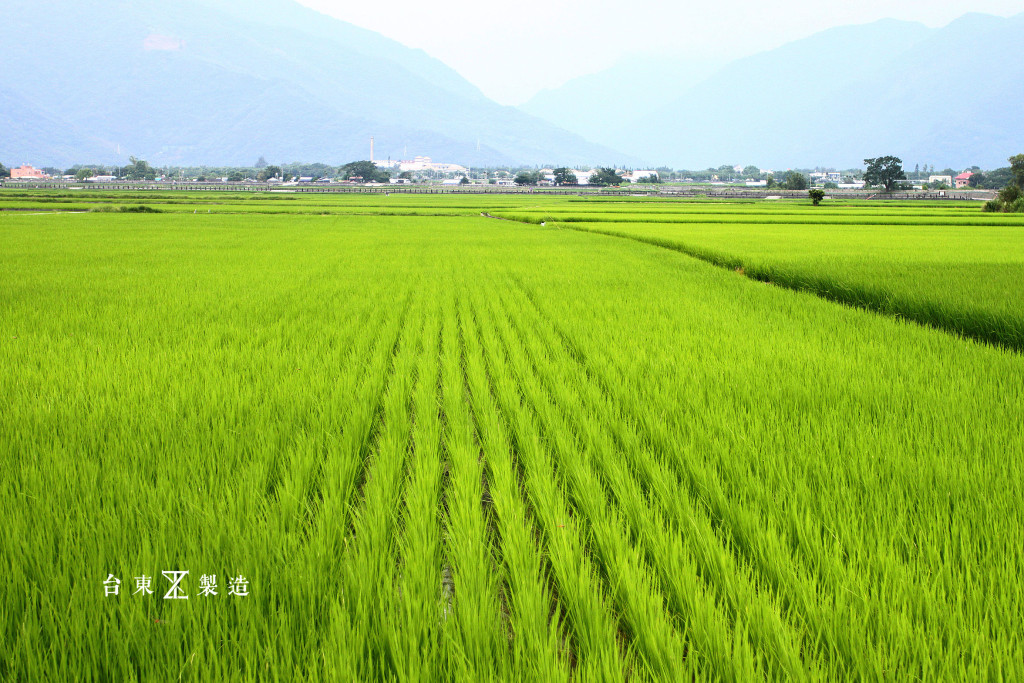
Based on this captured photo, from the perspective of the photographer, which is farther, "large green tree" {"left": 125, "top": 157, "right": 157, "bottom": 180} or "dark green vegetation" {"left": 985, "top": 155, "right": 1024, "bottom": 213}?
"large green tree" {"left": 125, "top": 157, "right": 157, "bottom": 180}

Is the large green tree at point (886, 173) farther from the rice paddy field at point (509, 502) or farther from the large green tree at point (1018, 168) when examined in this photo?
the rice paddy field at point (509, 502)

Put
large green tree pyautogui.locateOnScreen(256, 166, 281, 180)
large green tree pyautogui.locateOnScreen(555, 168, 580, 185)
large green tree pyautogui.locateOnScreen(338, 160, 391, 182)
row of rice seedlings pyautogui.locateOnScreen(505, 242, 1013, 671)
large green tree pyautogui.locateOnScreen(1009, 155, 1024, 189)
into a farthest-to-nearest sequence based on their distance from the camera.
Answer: large green tree pyautogui.locateOnScreen(338, 160, 391, 182) → large green tree pyautogui.locateOnScreen(256, 166, 281, 180) → large green tree pyautogui.locateOnScreen(555, 168, 580, 185) → large green tree pyautogui.locateOnScreen(1009, 155, 1024, 189) → row of rice seedlings pyautogui.locateOnScreen(505, 242, 1013, 671)

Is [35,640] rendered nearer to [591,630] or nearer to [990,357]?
[591,630]

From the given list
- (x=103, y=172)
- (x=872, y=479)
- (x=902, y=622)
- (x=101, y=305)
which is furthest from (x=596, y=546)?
(x=103, y=172)

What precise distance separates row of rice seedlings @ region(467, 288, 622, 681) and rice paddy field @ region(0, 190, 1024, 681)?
0.04 feet

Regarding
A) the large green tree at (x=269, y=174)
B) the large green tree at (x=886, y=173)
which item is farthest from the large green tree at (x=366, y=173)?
the large green tree at (x=886, y=173)

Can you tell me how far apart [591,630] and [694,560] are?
444 mm

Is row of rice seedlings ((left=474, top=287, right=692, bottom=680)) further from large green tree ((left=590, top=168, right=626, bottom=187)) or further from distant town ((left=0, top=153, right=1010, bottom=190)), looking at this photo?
large green tree ((left=590, top=168, right=626, bottom=187))

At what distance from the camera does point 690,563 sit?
5.81 feet

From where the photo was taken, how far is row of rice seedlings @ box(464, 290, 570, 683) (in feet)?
4.25

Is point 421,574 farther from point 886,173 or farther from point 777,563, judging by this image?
point 886,173

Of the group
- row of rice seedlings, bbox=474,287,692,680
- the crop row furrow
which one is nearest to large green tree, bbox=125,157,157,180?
the crop row furrow

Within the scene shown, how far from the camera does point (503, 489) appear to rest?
222 cm

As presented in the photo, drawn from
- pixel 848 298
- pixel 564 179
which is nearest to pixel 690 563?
pixel 848 298
